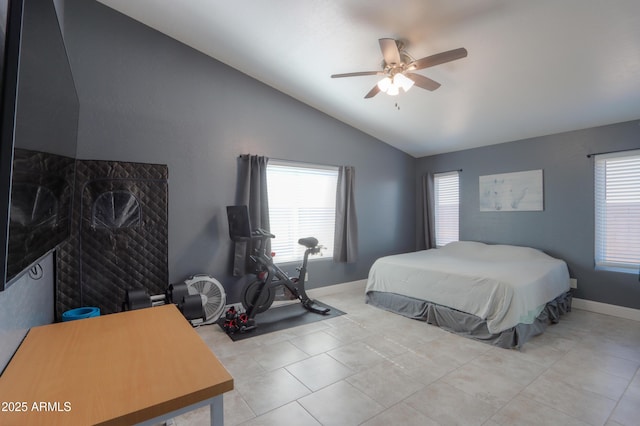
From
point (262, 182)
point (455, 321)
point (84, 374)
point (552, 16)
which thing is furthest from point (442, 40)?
point (84, 374)

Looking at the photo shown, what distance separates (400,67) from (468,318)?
2598mm

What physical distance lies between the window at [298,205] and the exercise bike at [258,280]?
467 mm

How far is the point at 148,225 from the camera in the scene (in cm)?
308

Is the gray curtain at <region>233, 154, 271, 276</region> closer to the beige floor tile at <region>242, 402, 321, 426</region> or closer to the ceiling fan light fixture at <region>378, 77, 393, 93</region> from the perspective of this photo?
the ceiling fan light fixture at <region>378, 77, 393, 93</region>

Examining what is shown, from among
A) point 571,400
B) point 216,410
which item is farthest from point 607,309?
point 216,410

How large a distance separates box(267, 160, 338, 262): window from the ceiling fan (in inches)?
73.3

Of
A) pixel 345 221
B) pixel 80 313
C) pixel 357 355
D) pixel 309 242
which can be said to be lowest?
pixel 357 355

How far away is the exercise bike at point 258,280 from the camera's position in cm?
331

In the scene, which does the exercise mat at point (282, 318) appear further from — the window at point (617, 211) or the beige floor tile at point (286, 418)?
the window at point (617, 211)

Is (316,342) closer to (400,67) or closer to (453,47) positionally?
(400,67)

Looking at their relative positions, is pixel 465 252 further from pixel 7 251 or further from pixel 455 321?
pixel 7 251

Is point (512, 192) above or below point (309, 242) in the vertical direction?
above

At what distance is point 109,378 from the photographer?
3.03 ft

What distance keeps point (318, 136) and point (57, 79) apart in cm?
362
